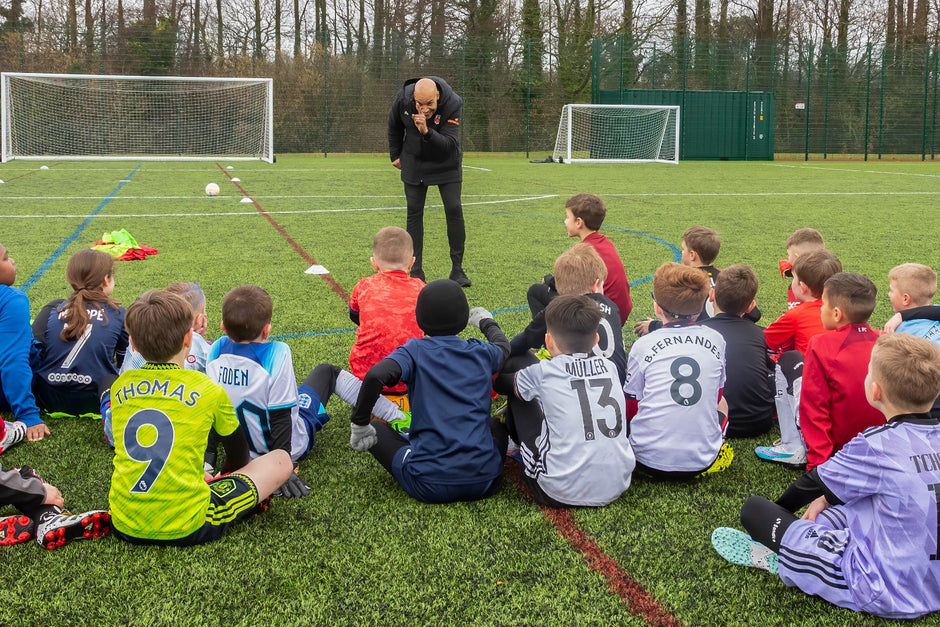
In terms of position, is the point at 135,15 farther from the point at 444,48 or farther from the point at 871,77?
the point at 871,77

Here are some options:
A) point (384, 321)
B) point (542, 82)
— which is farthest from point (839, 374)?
point (542, 82)

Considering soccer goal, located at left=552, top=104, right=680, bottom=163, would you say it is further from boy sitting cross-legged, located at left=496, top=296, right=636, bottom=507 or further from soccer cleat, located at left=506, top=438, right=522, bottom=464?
boy sitting cross-legged, located at left=496, top=296, right=636, bottom=507

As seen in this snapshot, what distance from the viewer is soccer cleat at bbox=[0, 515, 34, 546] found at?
2756 mm

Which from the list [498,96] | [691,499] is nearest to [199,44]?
[498,96]

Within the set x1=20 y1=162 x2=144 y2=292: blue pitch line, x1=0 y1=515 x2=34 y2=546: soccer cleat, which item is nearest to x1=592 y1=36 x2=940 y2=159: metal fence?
x1=20 y1=162 x2=144 y2=292: blue pitch line

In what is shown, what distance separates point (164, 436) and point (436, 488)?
97 cm

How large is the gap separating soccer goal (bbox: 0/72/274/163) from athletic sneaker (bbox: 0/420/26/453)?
70.3 feet

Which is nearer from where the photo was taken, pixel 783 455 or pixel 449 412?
pixel 449 412

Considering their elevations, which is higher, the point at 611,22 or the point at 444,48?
the point at 611,22

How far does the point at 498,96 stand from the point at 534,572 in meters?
28.3

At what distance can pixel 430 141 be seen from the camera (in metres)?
6.98

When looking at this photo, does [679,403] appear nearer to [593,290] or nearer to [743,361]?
[743,361]

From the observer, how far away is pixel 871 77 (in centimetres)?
2988

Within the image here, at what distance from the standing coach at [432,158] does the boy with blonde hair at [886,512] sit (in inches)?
185
